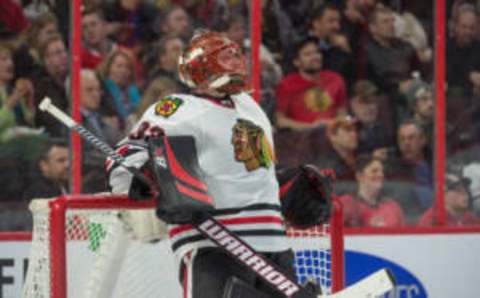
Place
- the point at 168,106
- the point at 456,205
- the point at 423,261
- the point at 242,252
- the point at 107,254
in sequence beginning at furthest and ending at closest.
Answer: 1. the point at 456,205
2. the point at 423,261
3. the point at 107,254
4. the point at 168,106
5. the point at 242,252

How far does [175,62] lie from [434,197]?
124cm

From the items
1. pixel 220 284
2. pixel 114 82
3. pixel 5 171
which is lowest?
pixel 220 284

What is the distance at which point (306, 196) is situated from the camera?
13.4 feet

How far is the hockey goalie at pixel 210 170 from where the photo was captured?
3715 millimetres

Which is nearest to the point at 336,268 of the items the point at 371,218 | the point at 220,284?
the point at 220,284

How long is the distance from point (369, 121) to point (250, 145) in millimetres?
2230

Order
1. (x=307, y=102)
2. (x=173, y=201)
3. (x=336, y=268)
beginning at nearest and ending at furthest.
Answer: (x=173, y=201) < (x=336, y=268) < (x=307, y=102)

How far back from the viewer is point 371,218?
5.97 metres

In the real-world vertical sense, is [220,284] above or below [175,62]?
below

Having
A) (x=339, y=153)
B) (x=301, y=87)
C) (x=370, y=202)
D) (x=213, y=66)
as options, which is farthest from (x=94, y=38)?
(x=213, y=66)

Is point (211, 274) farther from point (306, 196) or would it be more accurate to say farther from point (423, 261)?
point (423, 261)

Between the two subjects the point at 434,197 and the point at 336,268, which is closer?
the point at 336,268

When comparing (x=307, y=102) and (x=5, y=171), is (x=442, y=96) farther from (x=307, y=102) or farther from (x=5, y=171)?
(x=5, y=171)

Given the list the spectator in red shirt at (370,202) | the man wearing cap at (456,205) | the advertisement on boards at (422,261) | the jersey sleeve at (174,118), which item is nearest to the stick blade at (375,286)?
the jersey sleeve at (174,118)
